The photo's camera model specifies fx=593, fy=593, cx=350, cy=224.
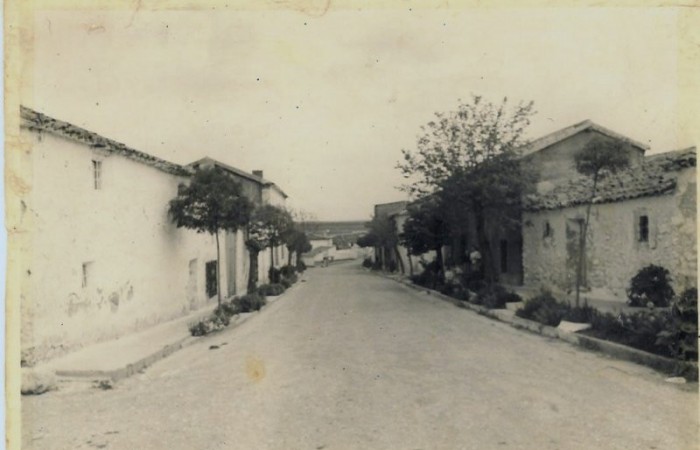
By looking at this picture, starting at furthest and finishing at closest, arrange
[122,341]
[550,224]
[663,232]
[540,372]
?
[550,224] < [663,232] < [122,341] < [540,372]

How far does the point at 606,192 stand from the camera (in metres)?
16.5

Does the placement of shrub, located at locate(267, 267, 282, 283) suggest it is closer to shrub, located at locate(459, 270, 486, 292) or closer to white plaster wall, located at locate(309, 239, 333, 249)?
shrub, located at locate(459, 270, 486, 292)

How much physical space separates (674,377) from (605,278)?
9.19 m

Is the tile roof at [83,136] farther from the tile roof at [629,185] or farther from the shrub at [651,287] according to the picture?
the shrub at [651,287]

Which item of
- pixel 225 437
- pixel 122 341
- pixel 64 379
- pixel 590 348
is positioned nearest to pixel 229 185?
pixel 122 341

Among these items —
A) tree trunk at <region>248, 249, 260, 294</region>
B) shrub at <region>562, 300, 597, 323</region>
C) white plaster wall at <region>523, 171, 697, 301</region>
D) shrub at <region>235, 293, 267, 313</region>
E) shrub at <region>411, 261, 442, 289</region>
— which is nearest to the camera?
shrub at <region>562, 300, 597, 323</region>

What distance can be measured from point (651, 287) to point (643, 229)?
1635mm

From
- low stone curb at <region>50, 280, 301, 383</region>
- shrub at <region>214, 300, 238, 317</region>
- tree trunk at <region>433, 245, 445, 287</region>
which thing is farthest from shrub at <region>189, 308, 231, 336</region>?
tree trunk at <region>433, 245, 445, 287</region>

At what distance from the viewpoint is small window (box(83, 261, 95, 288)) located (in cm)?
1095

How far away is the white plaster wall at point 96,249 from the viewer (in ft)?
30.3

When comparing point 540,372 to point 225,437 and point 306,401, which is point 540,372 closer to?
point 306,401

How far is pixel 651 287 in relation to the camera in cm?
1385

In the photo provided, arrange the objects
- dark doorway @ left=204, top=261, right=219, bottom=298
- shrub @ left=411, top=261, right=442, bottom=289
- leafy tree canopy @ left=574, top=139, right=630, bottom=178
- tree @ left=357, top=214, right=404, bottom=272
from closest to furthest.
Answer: leafy tree canopy @ left=574, top=139, right=630, bottom=178
dark doorway @ left=204, top=261, right=219, bottom=298
shrub @ left=411, top=261, right=442, bottom=289
tree @ left=357, top=214, right=404, bottom=272

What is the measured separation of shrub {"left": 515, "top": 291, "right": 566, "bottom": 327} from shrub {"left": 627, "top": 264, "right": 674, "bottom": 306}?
205 cm
